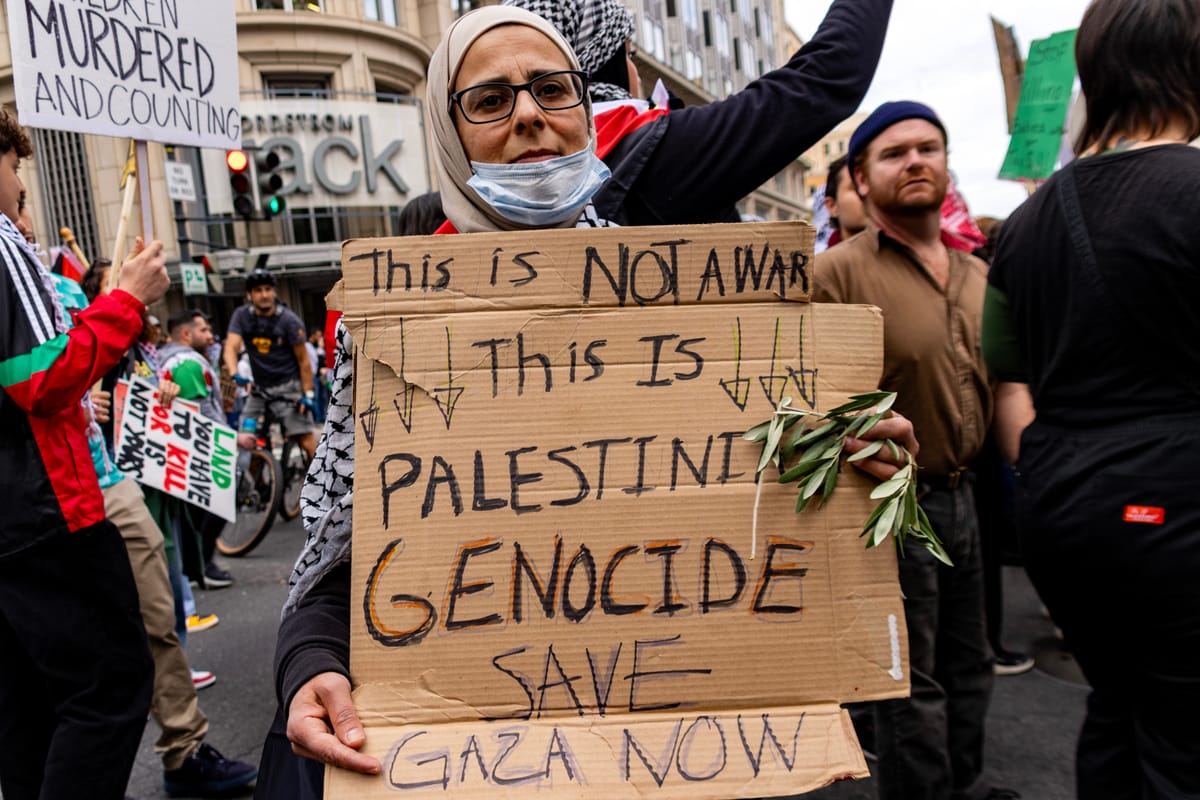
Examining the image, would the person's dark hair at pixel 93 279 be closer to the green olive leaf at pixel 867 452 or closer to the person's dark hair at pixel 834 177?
the person's dark hair at pixel 834 177

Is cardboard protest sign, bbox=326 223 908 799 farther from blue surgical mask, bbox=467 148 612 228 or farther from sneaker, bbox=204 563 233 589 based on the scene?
sneaker, bbox=204 563 233 589

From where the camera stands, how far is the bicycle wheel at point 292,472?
7.20 m

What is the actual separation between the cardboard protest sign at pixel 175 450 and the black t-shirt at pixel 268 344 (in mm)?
2884

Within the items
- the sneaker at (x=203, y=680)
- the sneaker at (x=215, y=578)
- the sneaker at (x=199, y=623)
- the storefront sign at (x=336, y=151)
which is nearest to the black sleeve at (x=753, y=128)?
the sneaker at (x=203, y=680)

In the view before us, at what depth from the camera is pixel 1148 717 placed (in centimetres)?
167

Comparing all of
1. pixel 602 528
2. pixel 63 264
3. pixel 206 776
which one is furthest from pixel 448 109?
pixel 206 776

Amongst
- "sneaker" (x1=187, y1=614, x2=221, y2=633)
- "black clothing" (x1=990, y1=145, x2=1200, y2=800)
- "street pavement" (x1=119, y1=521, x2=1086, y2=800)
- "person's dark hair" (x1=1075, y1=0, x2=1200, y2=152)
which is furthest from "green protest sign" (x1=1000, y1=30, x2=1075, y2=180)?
"sneaker" (x1=187, y1=614, x2=221, y2=633)

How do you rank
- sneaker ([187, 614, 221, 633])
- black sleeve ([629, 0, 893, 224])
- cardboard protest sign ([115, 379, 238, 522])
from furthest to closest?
1. sneaker ([187, 614, 221, 633])
2. cardboard protest sign ([115, 379, 238, 522])
3. black sleeve ([629, 0, 893, 224])

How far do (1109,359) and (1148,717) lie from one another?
0.73 metres

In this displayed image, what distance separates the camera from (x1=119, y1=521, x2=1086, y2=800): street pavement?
294 cm

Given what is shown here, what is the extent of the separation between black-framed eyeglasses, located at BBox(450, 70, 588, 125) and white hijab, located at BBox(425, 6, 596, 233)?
1.6 inches

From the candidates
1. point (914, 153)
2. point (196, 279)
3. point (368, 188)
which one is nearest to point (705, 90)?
point (368, 188)

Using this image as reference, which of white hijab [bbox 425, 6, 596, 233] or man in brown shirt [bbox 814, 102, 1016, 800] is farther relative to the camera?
man in brown shirt [bbox 814, 102, 1016, 800]

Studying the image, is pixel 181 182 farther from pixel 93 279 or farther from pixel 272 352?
pixel 93 279
